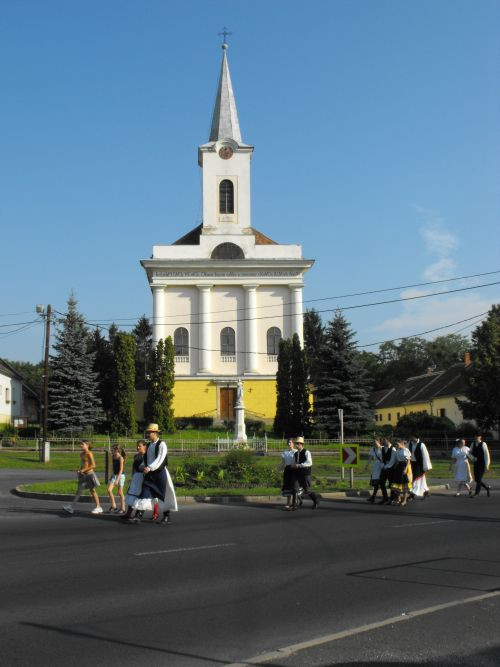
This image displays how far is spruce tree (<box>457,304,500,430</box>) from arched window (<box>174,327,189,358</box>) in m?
21.2

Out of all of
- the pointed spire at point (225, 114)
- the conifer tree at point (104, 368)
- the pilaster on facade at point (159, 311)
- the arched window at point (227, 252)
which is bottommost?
the conifer tree at point (104, 368)

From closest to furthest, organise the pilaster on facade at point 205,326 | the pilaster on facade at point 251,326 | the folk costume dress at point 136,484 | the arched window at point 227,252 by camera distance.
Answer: the folk costume dress at point 136,484 < the pilaster on facade at point 205,326 < the pilaster on facade at point 251,326 < the arched window at point 227,252

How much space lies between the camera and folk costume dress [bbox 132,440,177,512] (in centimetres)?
1471

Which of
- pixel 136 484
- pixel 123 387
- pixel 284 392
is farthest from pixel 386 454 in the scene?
pixel 123 387

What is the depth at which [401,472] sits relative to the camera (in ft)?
63.2

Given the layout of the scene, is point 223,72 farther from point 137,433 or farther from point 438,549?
point 438,549

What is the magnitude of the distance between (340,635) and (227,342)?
54786 mm

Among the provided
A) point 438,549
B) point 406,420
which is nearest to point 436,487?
point 438,549

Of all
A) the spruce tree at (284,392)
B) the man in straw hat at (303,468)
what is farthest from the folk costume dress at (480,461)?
the spruce tree at (284,392)

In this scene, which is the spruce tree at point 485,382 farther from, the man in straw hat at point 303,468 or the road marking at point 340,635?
the road marking at point 340,635

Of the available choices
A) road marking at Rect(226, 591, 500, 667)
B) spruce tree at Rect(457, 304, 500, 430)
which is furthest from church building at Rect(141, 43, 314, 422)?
road marking at Rect(226, 591, 500, 667)

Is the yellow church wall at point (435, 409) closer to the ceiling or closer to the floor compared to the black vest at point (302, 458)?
closer to the ceiling

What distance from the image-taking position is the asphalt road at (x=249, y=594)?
6.12 m

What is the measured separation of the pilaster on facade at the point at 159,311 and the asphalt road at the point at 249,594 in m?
46.2
